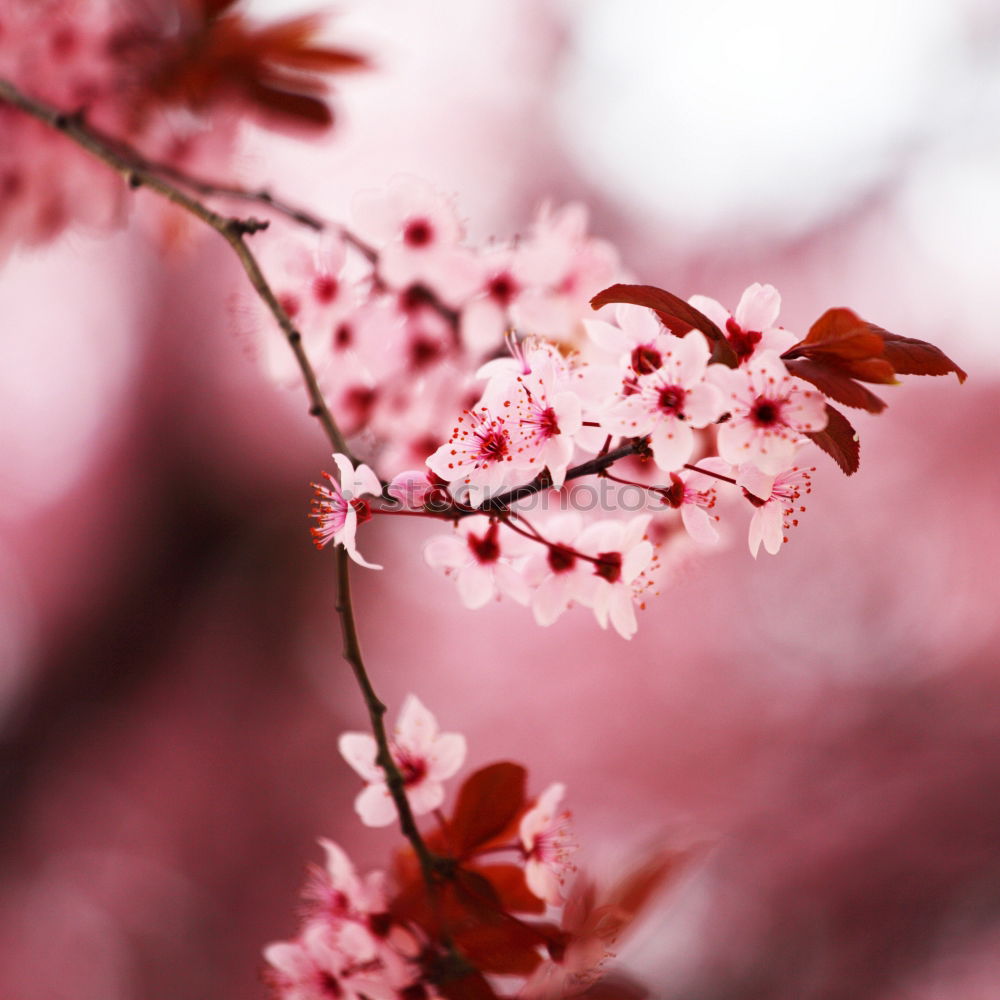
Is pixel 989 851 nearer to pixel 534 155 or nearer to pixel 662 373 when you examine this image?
pixel 662 373

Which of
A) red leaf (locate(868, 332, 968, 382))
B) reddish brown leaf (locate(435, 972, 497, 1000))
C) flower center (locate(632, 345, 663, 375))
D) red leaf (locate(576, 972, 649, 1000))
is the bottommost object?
red leaf (locate(576, 972, 649, 1000))

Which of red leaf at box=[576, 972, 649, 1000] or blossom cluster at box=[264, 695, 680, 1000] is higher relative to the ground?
blossom cluster at box=[264, 695, 680, 1000]

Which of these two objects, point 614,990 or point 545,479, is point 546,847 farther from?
point 545,479

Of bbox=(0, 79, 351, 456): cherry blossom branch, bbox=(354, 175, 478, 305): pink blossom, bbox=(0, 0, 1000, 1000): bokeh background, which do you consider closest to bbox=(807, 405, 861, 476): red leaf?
bbox=(0, 79, 351, 456): cherry blossom branch

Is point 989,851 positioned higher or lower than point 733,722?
A: lower

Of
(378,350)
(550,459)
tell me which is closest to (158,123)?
(378,350)

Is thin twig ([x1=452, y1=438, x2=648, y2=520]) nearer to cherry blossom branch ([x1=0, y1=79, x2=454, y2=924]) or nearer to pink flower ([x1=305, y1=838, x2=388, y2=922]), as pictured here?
cherry blossom branch ([x1=0, y1=79, x2=454, y2=924])

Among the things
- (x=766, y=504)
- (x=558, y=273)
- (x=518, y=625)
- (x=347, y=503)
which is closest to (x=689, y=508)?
(x=766, y=504)

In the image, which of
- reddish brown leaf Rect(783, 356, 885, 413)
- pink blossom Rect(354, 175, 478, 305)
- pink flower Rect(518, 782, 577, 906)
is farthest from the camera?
pink blossom Rect(354, 175, 478, 305)
